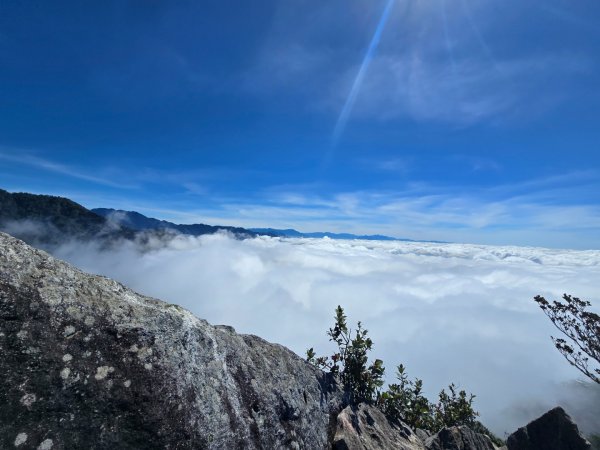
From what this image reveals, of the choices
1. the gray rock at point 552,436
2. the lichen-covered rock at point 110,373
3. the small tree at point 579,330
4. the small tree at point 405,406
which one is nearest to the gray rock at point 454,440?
the small tree at point 405,406

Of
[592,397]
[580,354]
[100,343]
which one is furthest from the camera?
[592,397]

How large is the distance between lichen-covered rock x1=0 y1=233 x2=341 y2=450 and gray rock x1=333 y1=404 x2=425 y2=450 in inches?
71.7

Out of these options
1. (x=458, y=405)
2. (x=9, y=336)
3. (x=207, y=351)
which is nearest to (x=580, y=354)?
(x=458, y=405)

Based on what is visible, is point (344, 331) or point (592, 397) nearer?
point (344, 331)

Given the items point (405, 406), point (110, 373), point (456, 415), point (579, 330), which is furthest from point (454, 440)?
point (579, 330)

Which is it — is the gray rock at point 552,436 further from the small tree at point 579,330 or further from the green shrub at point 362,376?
the small tree at point 579,330

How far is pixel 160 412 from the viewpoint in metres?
5.95

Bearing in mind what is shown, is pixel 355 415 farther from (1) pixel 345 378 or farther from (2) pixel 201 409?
(2) pixel 201 409

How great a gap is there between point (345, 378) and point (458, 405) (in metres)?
10.1

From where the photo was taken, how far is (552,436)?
46.0 feet

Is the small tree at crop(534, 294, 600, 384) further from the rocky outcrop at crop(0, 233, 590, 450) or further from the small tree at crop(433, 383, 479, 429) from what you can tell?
the rocky outcrop at crop(0, 233, 590, 450)

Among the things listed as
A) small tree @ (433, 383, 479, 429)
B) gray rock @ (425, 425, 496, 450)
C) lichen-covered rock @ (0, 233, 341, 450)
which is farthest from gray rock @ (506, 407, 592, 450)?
lichen-covered rock @ (0, 233, 341, 450)

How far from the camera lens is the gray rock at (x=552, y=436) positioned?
13664 millimetres

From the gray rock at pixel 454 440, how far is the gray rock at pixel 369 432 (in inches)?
19.5
